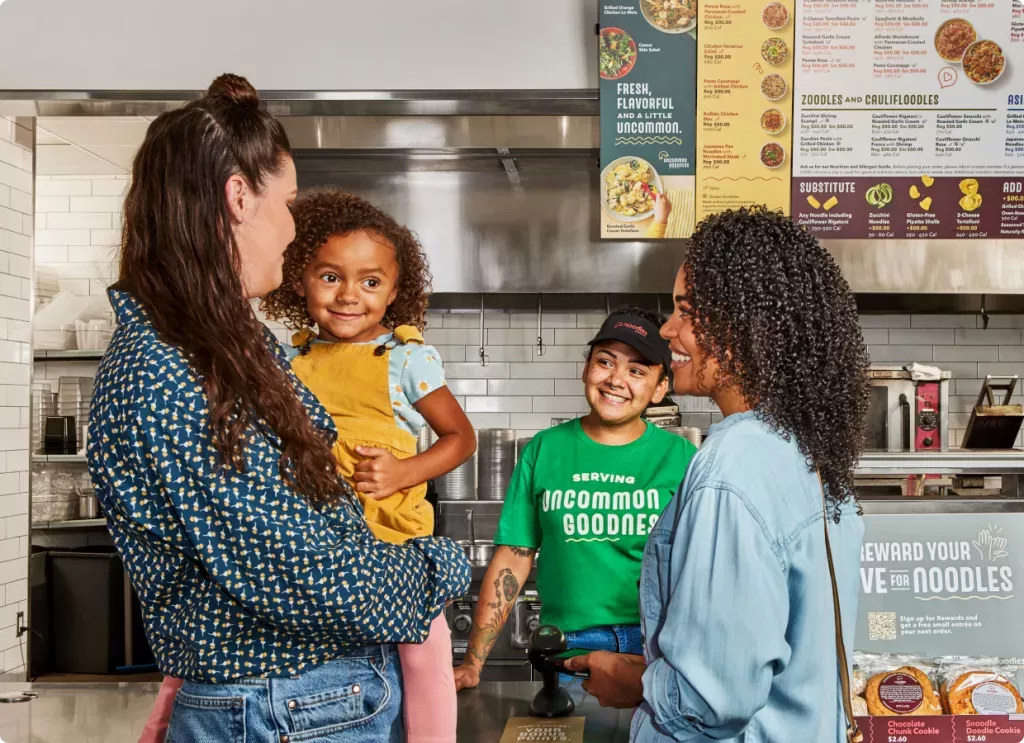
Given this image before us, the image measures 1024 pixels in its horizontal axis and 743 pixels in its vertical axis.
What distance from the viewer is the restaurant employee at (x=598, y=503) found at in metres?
2.27

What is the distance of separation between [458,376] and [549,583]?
2984 millimetres

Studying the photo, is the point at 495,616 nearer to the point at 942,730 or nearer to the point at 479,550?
the point at 942,730

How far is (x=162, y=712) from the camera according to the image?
1483mm

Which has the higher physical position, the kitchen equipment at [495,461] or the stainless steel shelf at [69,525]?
the kitchen equipment at [495,461]

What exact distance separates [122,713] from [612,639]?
1.60m

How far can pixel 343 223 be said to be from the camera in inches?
79.7

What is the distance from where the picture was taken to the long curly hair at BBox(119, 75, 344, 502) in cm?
105

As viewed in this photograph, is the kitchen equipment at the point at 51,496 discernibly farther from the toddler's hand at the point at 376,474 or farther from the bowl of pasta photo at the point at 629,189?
the toddler's hand at the point at 376,474

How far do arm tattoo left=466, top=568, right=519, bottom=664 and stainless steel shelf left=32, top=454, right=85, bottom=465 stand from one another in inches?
99.3

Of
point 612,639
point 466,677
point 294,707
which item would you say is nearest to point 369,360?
point 466,677

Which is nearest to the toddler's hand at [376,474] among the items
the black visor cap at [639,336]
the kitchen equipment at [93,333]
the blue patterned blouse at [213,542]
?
the blue patterned blouse at [213,542]

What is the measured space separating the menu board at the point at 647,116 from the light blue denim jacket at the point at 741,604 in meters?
2.47

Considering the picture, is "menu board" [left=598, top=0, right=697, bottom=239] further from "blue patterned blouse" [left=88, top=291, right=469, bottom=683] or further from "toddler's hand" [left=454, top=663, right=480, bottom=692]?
"blue patterned blouse" [left=88, top=291, right=469, bottom=683]

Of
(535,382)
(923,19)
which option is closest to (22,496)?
(535,382)
